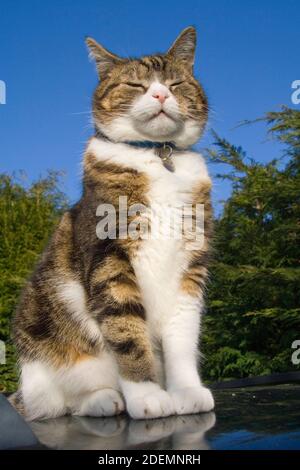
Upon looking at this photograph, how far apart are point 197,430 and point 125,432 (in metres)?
0.21

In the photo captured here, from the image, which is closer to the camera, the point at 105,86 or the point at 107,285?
the point at 107,285

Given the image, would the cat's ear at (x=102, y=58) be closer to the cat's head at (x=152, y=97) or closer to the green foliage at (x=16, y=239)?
the cat's head at (x=152, y=97)

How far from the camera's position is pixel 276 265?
476 cm

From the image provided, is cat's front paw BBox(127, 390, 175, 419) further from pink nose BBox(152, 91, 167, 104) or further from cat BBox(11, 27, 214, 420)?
pink nose BBox(152, 91, 167, 104)

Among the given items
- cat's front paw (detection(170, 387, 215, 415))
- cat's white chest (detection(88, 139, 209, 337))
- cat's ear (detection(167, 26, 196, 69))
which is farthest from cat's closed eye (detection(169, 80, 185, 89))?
cat's front paw (detection(170, 387, 215, 415))

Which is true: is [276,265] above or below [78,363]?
above

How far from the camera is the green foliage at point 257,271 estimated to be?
4.43 m

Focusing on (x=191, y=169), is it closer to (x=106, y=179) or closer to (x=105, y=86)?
(x=106, y=179)

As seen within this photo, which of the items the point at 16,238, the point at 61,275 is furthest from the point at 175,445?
the point at 16,238

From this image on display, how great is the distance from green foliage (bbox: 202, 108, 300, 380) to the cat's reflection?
8.19ft

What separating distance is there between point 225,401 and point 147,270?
63 cm

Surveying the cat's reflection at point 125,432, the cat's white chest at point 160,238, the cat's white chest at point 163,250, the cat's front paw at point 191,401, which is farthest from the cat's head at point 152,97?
the cat's reflection at point 125,432

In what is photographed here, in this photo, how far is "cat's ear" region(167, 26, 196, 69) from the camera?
300 cm

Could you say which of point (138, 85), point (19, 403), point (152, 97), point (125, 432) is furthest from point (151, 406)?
point (138, 85)
